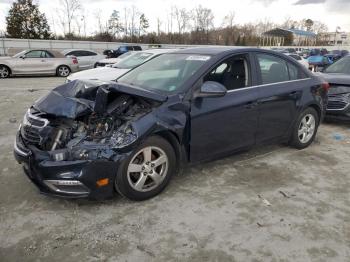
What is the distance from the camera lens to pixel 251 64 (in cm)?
440

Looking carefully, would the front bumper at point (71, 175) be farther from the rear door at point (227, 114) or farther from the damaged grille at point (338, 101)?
the damaged grille at point (338, 101)

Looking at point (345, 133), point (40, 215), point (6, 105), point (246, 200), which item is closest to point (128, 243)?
point (40, 215)

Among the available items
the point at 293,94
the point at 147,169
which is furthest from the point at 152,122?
the point at 293,94

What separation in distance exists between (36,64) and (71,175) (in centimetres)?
1500

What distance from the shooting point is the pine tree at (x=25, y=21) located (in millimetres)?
38844

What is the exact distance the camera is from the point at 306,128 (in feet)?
17.4

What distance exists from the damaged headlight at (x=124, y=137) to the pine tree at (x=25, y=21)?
41159 mm

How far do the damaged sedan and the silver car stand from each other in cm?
1346

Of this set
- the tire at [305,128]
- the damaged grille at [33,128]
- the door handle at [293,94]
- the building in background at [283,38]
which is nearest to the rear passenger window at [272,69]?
the door handle at [293,94]

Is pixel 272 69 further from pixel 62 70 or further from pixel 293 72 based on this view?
pixel 62 70

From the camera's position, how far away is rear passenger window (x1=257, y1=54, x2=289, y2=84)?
4527mm

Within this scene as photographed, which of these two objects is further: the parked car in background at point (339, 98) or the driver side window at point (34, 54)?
the driver side window at point (34, 54)

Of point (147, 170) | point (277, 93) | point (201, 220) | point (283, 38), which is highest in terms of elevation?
point (283, 38)

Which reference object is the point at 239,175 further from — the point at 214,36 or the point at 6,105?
the point at 214,36
